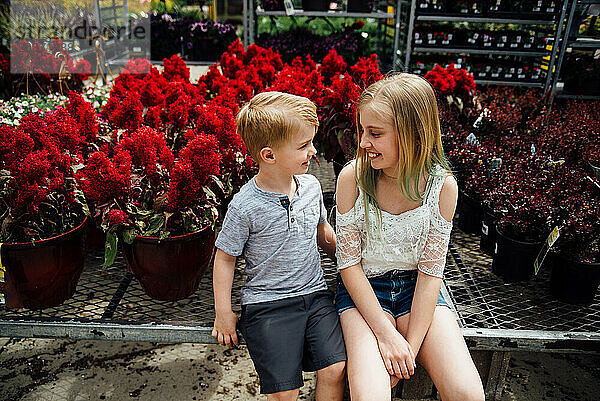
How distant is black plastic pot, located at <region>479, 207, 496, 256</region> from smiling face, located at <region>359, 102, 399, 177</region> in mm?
1000

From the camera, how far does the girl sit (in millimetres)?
1416

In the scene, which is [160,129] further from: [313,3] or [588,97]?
[588,97]

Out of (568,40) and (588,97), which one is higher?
(568,40)

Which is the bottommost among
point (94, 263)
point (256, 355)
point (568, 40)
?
point (94, 263)

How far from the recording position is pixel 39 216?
1.79m

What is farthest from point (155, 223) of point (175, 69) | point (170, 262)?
point (175, 69)

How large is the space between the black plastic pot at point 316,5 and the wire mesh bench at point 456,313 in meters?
4.61

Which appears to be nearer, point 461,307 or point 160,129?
point 461,307

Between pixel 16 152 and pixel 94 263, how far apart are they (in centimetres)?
77

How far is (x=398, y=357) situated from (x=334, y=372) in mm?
204

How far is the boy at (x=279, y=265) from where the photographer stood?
1.46 metres

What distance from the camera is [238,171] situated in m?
2.11

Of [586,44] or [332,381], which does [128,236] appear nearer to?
[332,381]

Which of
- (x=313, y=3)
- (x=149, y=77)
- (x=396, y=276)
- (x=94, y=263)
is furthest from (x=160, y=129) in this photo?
(x=313, y=3)
